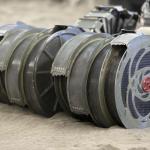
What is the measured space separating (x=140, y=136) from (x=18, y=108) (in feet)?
5.82

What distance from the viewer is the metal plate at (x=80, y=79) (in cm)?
577

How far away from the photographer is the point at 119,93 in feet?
18.5

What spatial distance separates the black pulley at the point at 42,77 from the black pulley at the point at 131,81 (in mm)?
827

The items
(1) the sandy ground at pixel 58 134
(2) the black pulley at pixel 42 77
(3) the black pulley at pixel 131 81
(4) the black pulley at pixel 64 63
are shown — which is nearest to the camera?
(1) the sandy ground at pixel 58 134

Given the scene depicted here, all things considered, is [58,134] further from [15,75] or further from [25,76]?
[15,75]

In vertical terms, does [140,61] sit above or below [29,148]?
above

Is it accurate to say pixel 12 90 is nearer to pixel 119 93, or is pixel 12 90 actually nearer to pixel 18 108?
pixel 18 108

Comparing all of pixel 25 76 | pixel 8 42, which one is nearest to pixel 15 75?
pixel 25 76

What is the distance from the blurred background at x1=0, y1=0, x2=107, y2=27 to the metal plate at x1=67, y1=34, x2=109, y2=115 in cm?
1221

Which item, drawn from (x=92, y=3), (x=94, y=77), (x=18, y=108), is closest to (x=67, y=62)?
(x=94, y=77)

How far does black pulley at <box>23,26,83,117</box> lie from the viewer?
20.5 feet

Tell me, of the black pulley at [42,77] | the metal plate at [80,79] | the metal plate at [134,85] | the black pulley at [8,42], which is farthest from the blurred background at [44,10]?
the metal plate at [134,85]

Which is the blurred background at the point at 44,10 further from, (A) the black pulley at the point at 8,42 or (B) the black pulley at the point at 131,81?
(B) the black pulley at the point at 131,81

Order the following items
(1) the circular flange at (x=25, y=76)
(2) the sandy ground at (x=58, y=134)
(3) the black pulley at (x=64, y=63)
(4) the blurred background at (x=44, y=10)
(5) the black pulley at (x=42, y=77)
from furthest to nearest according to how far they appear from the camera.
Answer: (4) the blurred background at (x=44, y=10) < (1) the circular flange at (x=25, y=76) < (5) the black pulley at (x=42, y=77) < (3) the black pulley at (x=64, y=63) < (2) the sandy ground at (x=58, y=134)
